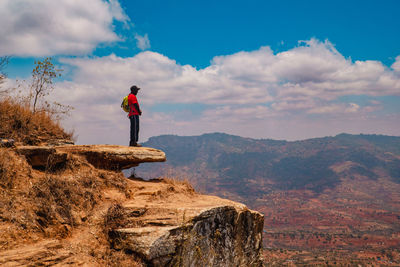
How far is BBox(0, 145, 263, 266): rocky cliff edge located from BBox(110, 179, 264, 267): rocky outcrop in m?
0.03

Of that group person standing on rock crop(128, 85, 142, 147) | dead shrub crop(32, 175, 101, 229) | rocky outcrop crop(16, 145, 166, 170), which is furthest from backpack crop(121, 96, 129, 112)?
dead shrub crop(32, 175, 101, 229)

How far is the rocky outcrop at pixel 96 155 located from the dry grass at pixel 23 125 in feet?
5.04

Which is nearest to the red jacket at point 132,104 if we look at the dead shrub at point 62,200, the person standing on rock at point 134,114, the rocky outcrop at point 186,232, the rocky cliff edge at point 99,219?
the person standing on rock at point 134,114

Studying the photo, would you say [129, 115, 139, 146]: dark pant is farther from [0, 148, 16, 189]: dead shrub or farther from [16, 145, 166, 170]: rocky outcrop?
[0, 148, 16, 189]: dead shrub

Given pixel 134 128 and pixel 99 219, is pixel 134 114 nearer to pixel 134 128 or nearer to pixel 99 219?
pixel 134 128

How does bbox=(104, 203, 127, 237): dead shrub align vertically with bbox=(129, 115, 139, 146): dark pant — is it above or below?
below

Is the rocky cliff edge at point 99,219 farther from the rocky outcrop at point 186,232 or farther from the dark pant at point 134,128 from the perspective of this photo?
the dark pant at point 134,128

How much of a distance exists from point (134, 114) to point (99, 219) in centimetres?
669

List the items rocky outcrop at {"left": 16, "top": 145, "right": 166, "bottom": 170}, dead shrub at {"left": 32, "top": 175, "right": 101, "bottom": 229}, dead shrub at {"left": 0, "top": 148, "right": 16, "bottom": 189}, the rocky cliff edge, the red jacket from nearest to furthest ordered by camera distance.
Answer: the rocky cliff edge
dead shrub at {"left": 32, "top": 175, "right": 101, "bottom": 229}
dead shrub at {"left": 0, "top": 148, "right": 16, "bottom": 189}
rocky outcrop at {"left": 16, "top": 145, "right": 166, "bottom": 170}
the red jacket

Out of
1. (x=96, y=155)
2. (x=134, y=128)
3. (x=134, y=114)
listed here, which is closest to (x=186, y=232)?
(x=96, y=155)

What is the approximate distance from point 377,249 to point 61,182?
163069 mm

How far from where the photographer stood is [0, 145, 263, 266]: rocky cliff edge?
6.25m

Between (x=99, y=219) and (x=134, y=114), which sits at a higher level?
(x=134, y=114)

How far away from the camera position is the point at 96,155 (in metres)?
10.5
